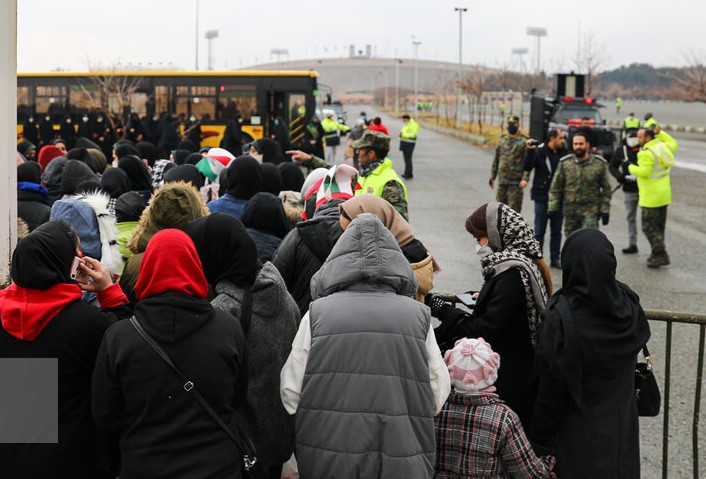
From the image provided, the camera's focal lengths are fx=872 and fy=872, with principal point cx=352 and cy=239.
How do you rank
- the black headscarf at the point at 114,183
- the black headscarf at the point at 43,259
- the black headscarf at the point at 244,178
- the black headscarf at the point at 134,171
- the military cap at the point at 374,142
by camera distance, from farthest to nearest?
1. the black headscarf at the point at 134,171
2. the military cap at the point at 374,142
3. the black headscarf at the point at 114,183
4. the black headscarf at the point at 244,178
5. the black headscarf at the point at 43,259

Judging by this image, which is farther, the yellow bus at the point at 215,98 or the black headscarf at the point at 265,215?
the yellow bus at the point at 215,98

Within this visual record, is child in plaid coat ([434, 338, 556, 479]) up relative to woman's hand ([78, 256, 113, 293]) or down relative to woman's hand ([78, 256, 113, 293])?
down

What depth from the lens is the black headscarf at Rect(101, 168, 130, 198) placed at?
7086 millimetres

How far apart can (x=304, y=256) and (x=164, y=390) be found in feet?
6.07

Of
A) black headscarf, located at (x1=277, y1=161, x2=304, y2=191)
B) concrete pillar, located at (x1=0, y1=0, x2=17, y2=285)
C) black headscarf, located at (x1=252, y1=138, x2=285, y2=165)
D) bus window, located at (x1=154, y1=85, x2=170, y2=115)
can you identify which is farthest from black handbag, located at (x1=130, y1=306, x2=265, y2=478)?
bus window, located at (x1=154, y1=85, x2=170, y2=115)

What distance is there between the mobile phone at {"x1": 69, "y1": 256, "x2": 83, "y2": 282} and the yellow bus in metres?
21.0

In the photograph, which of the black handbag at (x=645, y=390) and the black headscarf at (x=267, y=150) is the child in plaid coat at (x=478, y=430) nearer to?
the black handbag at (x=645, y=390)

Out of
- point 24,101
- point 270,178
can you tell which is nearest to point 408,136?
point 24,101

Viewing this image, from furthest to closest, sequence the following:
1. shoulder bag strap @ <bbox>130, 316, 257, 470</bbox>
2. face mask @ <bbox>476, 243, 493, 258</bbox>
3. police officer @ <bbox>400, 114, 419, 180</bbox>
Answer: police officer @ <bbox>400, 114, 419, 180</bbox>
face mask @ <bbox>476, 243, 493, 258</bbox>
shoulder bag strap @ <bbox>130, 316, 257, 470</bbox>

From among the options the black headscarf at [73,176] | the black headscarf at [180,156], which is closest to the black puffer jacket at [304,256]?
the black headscarf at [73,176]

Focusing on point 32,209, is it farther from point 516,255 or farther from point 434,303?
point 516,255

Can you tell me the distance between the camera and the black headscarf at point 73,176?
735cm

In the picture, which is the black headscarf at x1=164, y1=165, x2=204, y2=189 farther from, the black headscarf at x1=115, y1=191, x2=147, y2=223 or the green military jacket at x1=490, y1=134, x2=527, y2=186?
the green military jacket at x1=490, y1=134, x2=527, y2=186

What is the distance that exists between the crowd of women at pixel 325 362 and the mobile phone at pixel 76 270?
0.01 meters
